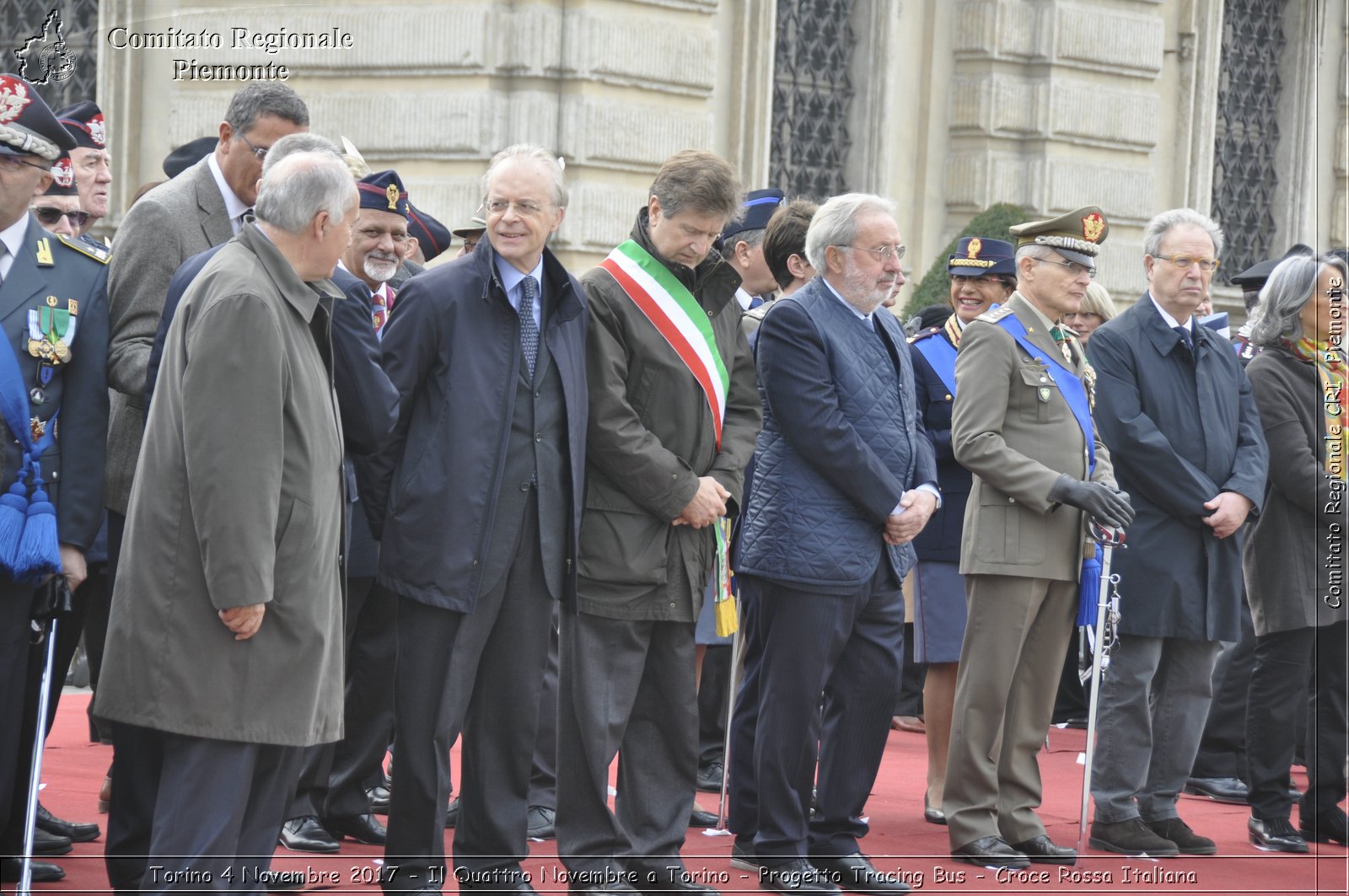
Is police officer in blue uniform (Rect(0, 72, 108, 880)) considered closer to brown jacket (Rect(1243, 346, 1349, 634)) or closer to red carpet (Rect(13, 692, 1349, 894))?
red carpet (Rect(13, 692, 1349, 894))

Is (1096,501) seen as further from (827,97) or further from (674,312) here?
(827,97)

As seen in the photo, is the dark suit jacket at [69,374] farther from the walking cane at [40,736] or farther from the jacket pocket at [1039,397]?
the jacket pocket at [1039,397]

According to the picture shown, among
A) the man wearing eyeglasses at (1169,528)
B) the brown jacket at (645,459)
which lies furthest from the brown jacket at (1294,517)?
the brown jacket at (645,459)

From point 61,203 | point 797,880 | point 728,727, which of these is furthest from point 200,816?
point 61,203

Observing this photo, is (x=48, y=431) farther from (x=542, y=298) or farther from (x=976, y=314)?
(x=976, y=314)

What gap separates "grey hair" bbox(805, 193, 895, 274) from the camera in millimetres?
6207

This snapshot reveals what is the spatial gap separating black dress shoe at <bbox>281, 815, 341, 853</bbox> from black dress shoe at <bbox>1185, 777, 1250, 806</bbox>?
153 inches

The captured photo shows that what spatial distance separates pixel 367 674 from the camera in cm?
626

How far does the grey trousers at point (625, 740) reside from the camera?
553cm

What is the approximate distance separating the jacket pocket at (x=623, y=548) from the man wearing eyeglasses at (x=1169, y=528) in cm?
212

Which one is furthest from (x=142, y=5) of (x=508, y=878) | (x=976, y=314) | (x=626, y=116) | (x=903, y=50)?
(x=508, y=878)

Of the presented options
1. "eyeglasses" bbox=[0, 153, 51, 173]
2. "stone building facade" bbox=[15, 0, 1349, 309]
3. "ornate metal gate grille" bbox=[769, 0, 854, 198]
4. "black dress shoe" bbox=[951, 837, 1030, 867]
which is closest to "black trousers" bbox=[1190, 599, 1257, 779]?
"black dress shoe" bbox=[951, 837, 1030, 867]

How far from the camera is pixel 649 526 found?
5.63 meters

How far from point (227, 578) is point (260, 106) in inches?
75.0
